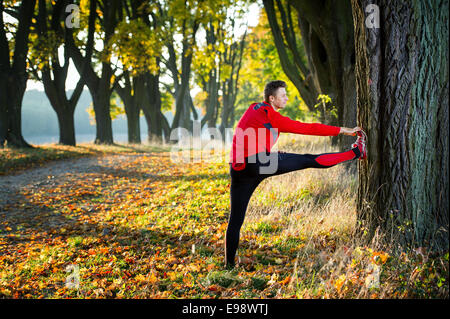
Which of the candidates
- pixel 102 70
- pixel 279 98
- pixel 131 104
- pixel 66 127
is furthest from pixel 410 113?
pixel 131 104

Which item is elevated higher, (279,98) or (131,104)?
(131,104)

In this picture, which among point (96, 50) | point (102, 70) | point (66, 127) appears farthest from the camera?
point (96, 50)

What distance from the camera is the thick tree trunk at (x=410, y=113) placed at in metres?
3.28

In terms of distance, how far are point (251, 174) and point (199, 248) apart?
1.62 meters

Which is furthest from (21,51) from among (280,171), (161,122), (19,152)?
(280,171)

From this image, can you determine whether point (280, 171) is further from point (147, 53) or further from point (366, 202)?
point (147, 53)

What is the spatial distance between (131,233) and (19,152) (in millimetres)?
8803

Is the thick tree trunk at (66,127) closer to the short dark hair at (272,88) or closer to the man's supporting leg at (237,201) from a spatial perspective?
the man's supporting leg at (237,201)

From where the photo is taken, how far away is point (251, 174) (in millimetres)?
3475

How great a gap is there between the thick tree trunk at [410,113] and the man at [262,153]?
0.36 meters

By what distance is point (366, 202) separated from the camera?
12.4ft

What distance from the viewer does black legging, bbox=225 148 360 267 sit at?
3480 millimetres

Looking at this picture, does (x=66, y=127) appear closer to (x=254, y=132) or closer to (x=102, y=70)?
(x=102, y=70)

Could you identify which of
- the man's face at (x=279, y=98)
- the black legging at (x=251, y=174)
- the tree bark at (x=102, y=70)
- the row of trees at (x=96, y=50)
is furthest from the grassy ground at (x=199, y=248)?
the tree bark at (x=102, y=70)
